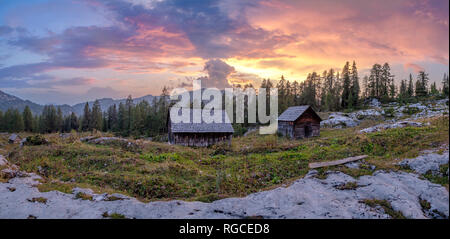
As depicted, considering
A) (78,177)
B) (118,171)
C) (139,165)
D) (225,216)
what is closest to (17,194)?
(78,177)

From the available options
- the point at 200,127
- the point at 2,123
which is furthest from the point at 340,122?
the point at 2,123

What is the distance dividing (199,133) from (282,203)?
20606mm

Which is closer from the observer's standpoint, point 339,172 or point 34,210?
point 34,210

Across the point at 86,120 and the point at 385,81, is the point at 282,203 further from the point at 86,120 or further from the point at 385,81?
the point at 86,120

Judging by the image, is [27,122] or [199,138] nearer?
[199,138]

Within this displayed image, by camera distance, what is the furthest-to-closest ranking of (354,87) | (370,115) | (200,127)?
1. (354,87)
2. (370,115)
3. (200,127)

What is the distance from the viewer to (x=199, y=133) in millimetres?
26609

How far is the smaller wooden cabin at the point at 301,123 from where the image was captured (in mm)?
29500

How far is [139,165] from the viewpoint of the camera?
1330 centimetres

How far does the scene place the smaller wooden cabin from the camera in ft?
96.8

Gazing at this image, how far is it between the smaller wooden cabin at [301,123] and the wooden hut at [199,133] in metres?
9.50

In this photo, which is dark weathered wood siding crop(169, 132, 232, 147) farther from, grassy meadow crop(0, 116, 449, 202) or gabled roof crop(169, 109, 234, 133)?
grassy meadow crop(0, 116, 449, 202)
